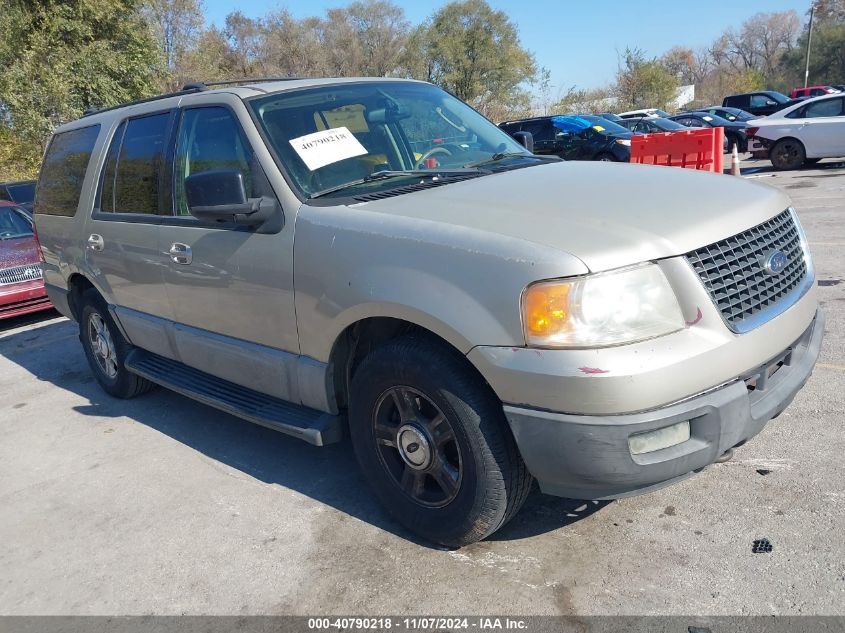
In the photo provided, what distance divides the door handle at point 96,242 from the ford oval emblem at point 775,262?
396 centimetres

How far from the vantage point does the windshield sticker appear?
3.53 metres


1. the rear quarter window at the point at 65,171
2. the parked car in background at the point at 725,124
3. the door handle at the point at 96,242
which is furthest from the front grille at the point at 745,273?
the parked car in background at the point at 725,124

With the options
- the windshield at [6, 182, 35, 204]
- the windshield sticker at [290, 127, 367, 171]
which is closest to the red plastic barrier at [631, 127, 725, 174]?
the windshield sticker at [290, 127, 367, 171]

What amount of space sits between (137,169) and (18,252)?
5.04 metres

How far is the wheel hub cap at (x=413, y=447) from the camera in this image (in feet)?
9.91

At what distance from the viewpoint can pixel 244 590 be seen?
3039 millimetres

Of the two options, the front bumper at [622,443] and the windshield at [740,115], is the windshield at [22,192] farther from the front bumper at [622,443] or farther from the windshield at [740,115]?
the windshield at [740,115]

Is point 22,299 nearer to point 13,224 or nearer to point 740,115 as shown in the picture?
point 13,224

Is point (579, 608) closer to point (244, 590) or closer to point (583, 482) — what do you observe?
point (583, 482)

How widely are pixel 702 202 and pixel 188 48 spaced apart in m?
31.1

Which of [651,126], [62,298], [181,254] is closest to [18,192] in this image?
[62,298]

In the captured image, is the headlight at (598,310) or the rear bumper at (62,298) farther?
the rear bumper at (62,298)

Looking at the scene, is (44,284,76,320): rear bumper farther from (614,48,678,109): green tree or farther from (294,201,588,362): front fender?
(614,48,678,109): green tree

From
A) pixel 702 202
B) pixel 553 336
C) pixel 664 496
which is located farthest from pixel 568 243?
pixel 664 496
